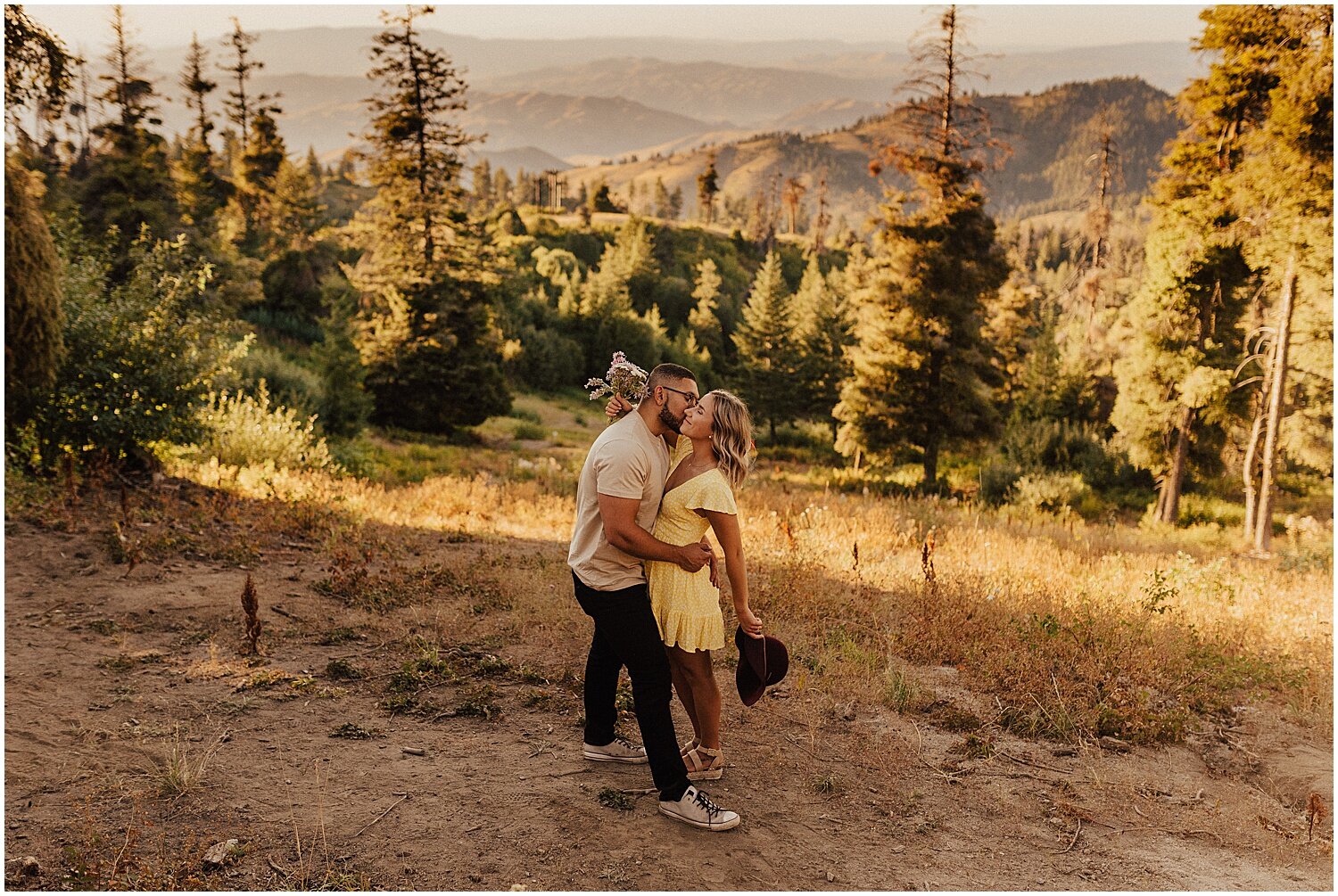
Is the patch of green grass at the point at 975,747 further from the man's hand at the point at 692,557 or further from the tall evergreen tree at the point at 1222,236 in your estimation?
the tall evergreen tree at the point at 1222,236

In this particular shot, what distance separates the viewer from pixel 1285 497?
31.5 metres

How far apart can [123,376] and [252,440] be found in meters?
2.62

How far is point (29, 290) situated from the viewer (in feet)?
31.9

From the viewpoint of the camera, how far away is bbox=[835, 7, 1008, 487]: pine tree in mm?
25312

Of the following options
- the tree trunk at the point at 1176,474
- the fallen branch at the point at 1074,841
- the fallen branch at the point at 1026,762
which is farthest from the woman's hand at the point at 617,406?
the tree trunk at the point at 1176,474

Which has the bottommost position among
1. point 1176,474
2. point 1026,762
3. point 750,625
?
point 1176,474

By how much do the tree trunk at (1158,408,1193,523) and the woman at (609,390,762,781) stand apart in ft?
76.3

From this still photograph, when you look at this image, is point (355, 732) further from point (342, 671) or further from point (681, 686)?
point (681, 686)

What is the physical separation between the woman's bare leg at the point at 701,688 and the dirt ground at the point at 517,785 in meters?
0.32

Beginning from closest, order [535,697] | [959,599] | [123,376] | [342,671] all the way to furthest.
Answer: [535,697]
[342,671]
[959,599]
[123,376]

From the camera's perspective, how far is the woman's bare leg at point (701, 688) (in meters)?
4.88

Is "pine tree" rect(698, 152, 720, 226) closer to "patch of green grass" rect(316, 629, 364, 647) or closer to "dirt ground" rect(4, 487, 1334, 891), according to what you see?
"patch of green grass" rect(316, 629, 364, 647)

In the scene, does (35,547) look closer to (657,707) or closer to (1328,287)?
(657,707)

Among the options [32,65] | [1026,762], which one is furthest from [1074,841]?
[32,65]
